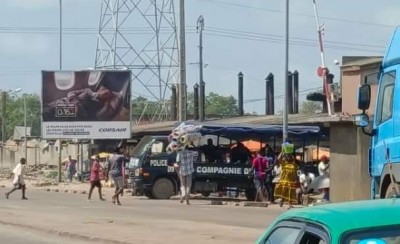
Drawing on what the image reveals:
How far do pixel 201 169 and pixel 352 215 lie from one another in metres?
26.6

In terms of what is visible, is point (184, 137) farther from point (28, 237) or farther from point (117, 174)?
point (28, 237)

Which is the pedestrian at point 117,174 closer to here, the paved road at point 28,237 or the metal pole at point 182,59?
the metal pole at point 182,59

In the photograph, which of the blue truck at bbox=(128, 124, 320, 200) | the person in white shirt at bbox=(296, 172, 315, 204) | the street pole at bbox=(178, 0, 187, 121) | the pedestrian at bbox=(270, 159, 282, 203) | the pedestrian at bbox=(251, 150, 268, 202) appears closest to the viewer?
the person in white shirt at bbox=(296, 172, 315, 204)

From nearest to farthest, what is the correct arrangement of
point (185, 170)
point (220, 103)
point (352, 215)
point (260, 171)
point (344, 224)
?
point (344, 224)
point (352, 215)
point (185, 170)
point (260, 171)
point (220, 103)

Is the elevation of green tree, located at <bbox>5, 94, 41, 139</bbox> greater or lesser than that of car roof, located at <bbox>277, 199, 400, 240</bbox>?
greater

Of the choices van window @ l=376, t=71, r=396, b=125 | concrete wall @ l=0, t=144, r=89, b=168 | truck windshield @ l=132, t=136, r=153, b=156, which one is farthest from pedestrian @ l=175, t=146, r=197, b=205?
concrete wall @ l=0, t=144, r=89, b=168

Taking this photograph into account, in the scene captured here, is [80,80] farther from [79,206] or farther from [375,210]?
[375,210]

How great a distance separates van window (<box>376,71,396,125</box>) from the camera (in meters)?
12.7

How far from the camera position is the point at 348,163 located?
22828 millimetres

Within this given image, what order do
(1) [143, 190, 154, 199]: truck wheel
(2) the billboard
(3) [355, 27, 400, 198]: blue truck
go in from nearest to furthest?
(3) [355, 27, 400, 198]: blue truck → (1) [143, 190, 154, 199]: truck wheel → (2) the billboard

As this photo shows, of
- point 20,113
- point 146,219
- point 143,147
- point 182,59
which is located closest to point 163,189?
point 143,147

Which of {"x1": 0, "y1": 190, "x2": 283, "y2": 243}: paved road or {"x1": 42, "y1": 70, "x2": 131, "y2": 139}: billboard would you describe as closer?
{"x1": 0, "y1": 190, "x2": 283, "y2": 243}: paved road

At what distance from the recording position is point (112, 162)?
31188mm

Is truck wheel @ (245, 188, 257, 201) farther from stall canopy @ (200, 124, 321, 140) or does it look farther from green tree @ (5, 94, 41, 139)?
green tree @ (5, 94, 41, 139)
